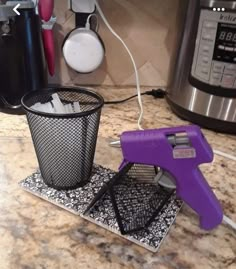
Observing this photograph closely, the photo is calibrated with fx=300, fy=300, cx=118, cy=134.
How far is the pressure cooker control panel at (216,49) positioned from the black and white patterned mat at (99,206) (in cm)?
30

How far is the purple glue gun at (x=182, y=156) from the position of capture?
38 cm

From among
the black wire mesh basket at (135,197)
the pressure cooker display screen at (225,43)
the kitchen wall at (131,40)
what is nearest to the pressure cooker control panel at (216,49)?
the pressure cooker display screen at (225,43)

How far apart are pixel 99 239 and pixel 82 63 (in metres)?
0.53

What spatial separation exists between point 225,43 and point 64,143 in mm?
385

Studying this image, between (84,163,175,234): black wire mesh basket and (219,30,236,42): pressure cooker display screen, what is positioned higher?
(219,30,236,42): pressure cooker display screen

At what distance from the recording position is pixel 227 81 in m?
0.62

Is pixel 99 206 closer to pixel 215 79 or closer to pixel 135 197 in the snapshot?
pixel 135 197

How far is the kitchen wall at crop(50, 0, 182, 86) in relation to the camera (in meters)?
0.80

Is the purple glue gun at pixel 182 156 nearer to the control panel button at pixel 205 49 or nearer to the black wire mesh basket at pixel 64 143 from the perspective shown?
the black wire mesh basket at pixel 64 143

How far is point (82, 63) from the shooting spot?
80cm

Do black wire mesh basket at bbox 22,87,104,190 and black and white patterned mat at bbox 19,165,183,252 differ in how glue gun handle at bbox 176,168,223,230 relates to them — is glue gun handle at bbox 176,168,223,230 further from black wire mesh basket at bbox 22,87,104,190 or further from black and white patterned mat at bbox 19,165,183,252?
black wire mesh basket at bbox 22,87,104,190

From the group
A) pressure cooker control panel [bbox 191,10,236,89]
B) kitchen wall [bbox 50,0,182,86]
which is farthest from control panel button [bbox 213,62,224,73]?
kitchen wall [bbox 50,0,182,86]

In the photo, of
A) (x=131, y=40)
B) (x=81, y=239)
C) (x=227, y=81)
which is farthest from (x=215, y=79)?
(x=81, y=239)

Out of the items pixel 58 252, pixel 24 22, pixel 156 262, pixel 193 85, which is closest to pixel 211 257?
pixel 156 262
